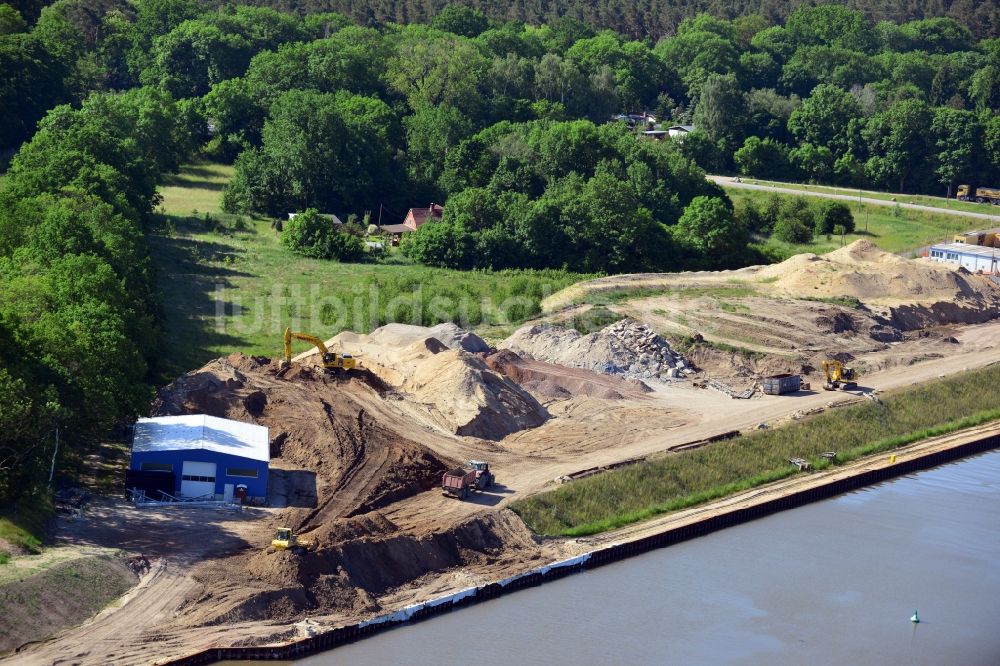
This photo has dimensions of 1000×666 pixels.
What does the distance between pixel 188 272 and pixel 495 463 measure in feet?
108

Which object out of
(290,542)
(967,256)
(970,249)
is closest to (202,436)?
(290,542)

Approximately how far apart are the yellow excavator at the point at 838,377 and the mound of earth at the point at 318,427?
20.4m

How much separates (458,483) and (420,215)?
48.2 m

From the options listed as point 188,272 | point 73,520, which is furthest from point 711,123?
point 73,520

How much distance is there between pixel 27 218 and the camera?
61.3m

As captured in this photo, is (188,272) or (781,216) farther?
(781,216)

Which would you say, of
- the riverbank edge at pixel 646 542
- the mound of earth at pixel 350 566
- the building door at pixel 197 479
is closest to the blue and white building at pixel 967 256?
the riverbank edge at pixel 646 542

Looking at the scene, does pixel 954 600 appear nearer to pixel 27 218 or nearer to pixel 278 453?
pixel 278 453

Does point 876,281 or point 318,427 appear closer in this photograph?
point 318,427

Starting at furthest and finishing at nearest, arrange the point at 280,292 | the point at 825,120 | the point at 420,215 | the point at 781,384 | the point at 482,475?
the point at 825,120, the point at 420,215, the point at 280,292, the point at 781,384, the point at 482,475

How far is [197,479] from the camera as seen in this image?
4266 cm

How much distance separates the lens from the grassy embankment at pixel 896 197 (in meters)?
102

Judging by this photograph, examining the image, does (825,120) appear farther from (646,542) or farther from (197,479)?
(197,479)

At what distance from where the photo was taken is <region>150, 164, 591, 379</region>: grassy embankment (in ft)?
211
